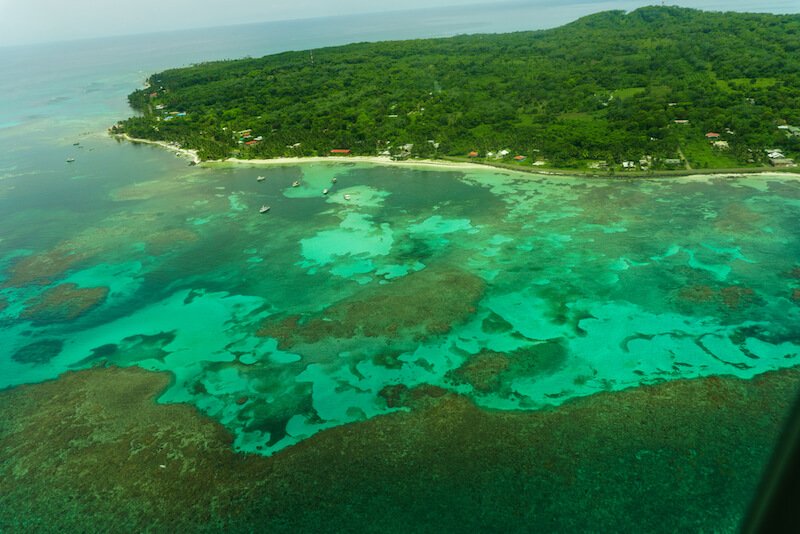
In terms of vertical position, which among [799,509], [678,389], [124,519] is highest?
[799,509]

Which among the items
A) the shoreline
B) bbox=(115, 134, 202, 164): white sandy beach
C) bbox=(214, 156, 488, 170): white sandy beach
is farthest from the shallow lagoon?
bbox=(115, 134, 202, 164): white sandy beach

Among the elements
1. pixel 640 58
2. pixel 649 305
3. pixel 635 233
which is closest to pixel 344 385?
pixel 649 305

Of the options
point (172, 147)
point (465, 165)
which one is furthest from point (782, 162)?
point (172, 147)

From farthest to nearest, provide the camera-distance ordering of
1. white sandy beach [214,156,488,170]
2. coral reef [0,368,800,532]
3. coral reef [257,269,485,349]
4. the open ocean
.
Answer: white sandy beach [214,156,488,170] < coral reef [257,269,485,349] < the open ocean < coral reef [0,368,800,532]

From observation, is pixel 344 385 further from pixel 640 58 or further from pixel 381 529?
pixel 640 58

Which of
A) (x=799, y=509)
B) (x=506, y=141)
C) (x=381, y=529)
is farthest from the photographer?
(x=506, y=141)

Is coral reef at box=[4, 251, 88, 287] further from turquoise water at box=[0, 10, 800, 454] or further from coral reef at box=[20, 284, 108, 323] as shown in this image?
coral reef at box=[20, 284, 108, 323]

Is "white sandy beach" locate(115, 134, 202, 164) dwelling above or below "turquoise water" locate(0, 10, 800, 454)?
above
